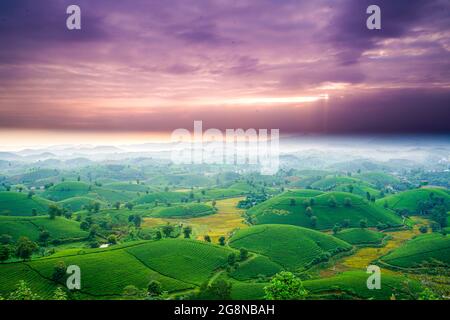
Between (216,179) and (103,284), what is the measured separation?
152384 mm

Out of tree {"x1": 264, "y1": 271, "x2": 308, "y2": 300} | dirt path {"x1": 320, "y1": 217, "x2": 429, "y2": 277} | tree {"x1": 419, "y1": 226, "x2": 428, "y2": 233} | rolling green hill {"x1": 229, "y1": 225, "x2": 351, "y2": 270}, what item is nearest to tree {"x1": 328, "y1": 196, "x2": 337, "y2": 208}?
dirt path {"x1": 320, "y1": 217, "x2": 429, "y2": 277}

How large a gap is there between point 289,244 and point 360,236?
18.4m

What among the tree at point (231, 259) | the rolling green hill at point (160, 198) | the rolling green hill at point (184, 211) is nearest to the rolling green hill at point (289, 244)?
the tree at point (231, 259)

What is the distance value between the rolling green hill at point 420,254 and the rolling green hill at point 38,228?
59.8m

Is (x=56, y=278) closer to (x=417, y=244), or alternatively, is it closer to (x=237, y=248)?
(x=237, y=248)

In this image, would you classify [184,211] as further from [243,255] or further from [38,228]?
[243,255]

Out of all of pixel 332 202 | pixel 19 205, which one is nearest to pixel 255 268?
pixel 332 202

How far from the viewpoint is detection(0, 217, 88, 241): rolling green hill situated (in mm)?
61906

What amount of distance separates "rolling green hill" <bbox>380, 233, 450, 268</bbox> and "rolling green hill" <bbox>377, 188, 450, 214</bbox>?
38076 millimetres

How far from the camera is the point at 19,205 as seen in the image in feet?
284

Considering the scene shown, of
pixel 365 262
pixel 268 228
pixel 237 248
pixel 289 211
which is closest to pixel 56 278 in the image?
pixel 237 248

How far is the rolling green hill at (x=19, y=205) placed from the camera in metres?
82.4

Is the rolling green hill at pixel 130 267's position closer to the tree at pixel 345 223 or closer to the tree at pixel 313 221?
the tree at pixel 313 221

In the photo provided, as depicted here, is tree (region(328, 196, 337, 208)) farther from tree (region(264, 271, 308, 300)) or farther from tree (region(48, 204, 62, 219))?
tree (region(48, 204, 62, 219))
